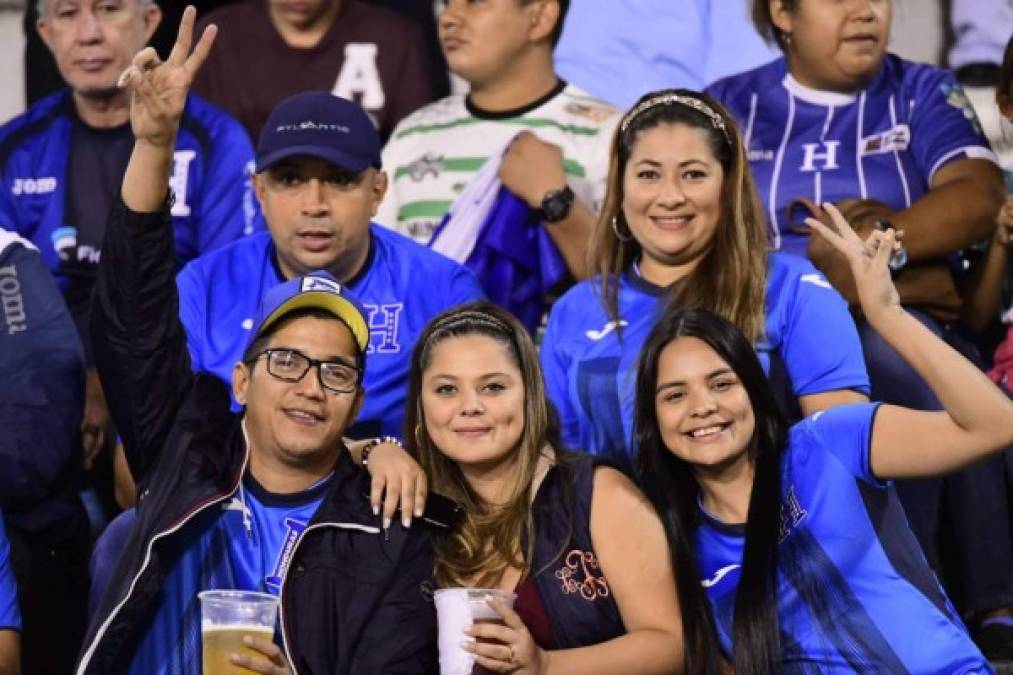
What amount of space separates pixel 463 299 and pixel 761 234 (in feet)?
2.69

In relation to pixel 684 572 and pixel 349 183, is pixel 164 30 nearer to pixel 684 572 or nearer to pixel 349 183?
pixel 349 183

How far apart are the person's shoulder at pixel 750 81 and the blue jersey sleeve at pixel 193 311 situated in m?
1.59

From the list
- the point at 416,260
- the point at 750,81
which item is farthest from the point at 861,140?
the point at 416,260

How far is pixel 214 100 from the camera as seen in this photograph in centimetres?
634

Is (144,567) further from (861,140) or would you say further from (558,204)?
(861,140)

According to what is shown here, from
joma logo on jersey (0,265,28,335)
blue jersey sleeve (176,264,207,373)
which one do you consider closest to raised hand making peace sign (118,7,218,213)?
blue jersey sleeve (176,264,207,373)

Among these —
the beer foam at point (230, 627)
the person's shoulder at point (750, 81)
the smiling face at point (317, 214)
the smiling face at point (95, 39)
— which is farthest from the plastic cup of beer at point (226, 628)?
the smiling face at point (95, 39)

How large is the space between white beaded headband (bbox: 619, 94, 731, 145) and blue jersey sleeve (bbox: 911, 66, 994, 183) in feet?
2.61

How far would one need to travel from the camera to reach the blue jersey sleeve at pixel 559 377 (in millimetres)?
4742

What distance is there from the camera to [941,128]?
17.4ft

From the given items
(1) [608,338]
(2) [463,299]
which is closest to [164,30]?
(2) [463,299]

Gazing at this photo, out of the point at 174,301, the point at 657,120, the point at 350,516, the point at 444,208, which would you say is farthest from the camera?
the point at 444,208

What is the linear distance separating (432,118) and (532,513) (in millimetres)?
1969

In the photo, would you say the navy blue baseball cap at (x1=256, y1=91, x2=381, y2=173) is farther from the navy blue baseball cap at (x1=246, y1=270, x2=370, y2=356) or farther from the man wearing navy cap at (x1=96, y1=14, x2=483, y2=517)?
the navy blue baseball cap at (x1=246, y1=270, x2=370, y2=356)
